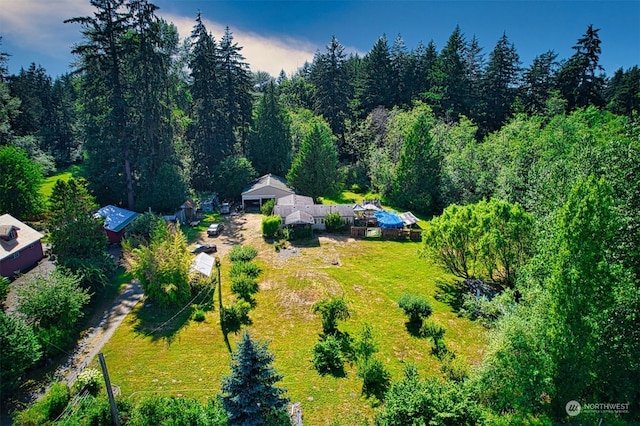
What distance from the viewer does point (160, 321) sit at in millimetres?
19984

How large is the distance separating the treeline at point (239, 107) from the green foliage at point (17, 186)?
533cm

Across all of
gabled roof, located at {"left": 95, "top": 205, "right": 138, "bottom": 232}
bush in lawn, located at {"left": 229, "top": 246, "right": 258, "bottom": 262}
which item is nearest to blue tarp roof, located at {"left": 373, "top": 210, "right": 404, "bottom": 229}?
bush in lawn, located at {"left": 229, "top": 246, "right": 258, "bottom": 262}

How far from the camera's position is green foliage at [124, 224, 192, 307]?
20547 mm

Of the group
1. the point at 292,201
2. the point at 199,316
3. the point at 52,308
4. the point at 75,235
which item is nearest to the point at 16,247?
the point at 75,235

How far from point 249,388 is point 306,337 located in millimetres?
7594

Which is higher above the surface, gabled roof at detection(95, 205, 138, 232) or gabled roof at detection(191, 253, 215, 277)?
gabled roof at detection(95, 205, 138, 232)

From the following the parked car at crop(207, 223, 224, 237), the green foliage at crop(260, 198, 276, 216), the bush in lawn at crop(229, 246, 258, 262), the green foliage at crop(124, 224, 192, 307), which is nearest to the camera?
the green foliage at crop(124, 224, 192, 307)

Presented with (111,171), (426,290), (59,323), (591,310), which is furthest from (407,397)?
(111,171)

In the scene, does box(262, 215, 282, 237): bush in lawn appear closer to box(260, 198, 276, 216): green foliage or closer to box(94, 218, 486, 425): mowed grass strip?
box(94, 218, 486, 425): mowed grass strip

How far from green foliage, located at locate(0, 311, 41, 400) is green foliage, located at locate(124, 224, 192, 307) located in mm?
6284

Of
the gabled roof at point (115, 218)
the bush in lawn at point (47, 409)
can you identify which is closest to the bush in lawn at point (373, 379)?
the bush in lawn at point (47, 409)

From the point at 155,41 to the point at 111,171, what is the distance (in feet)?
46.6

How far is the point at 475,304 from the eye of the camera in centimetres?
1934

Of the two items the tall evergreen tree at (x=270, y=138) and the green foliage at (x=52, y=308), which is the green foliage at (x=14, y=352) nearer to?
the green foliage at (x=52, y=308)
